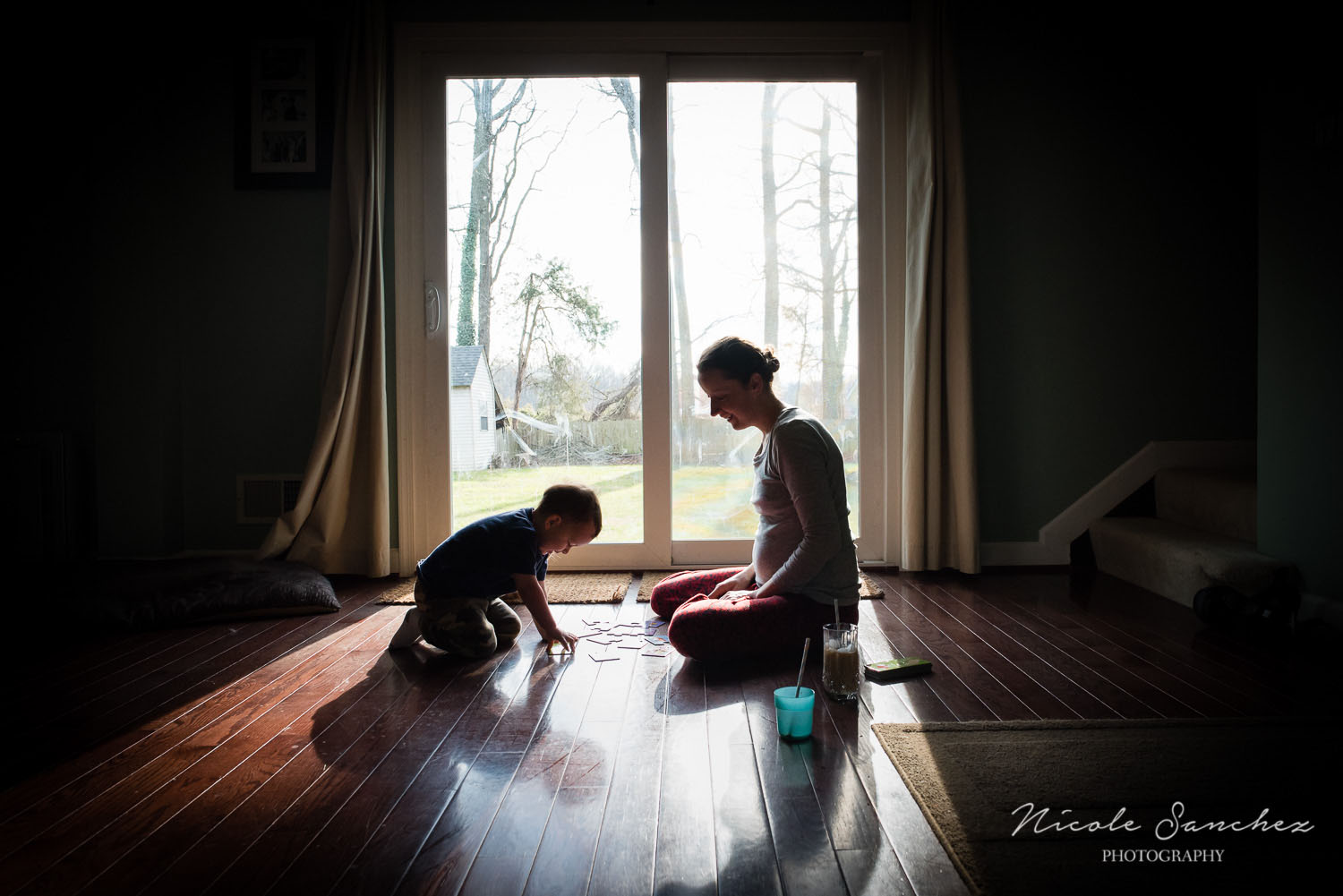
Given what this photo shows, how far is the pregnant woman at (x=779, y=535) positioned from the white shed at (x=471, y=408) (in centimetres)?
159

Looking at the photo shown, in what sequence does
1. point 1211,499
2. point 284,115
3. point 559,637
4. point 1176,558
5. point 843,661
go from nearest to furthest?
point 843,661, point 559,637, point 1176,558, point 1211,499, point 284,115

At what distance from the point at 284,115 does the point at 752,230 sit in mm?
2067

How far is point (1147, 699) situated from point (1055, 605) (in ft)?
3.33

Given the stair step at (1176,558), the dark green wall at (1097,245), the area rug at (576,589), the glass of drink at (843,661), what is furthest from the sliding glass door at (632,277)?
the glass of drink at (843,661)

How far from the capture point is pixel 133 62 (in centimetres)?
358

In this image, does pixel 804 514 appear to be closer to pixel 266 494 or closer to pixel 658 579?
pixel 658 579

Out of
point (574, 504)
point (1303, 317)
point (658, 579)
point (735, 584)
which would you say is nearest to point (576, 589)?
point (658, 579)

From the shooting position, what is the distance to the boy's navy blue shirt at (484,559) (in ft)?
7.75

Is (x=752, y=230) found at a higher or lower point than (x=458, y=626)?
higher

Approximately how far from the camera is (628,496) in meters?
3.66

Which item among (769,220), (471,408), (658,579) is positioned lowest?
(658,579)

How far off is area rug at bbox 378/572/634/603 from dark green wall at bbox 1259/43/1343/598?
225 cm

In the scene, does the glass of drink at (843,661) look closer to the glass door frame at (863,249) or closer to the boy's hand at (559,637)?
the boy's hand at (559,637)

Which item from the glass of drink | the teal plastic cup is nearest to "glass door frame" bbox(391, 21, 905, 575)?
the glass of drink
